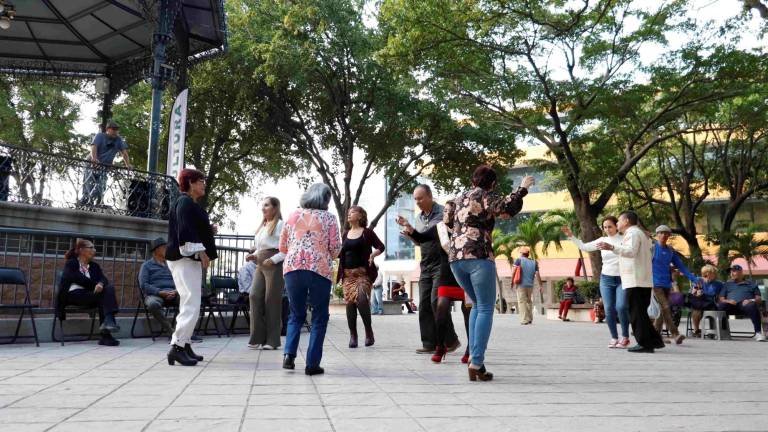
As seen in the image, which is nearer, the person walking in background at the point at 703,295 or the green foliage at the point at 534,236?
the person walking in background at the point at 703,295

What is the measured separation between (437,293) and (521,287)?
10838mm

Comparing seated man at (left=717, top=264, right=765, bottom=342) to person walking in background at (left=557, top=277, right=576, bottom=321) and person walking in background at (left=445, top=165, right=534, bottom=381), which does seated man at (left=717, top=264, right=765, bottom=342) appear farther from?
person walking in background at (left=557, top=277, right=576, bottom=321)

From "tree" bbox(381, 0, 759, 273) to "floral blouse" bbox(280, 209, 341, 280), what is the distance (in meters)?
10.6

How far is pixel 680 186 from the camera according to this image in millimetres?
28281

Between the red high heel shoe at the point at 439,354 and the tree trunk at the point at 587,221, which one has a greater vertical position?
the tree trunk at the point at 587,221

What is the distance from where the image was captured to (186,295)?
6137 mm

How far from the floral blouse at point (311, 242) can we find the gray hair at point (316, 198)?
0.05m

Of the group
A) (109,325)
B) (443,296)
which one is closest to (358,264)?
(443,296)

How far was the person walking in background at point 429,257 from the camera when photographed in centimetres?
704

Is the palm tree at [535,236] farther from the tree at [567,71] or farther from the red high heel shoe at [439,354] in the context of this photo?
the red high heel shoe at [439,354]

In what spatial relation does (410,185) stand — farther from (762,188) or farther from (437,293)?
(437,293)

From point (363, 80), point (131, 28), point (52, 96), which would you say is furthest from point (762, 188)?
point (52, 96)

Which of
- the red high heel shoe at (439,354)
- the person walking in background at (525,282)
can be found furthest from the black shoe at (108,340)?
the person walking in background at (525,282)

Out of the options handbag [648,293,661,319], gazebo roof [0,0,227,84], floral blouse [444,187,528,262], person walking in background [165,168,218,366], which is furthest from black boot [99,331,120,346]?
gazebo roof [0,0,227,84]
